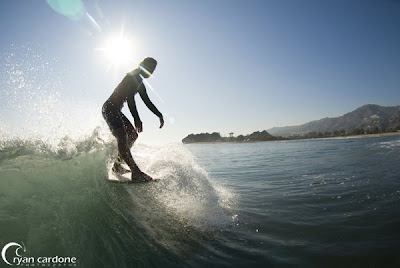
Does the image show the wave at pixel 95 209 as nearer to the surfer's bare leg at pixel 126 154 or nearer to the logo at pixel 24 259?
the logo at pixel 24 259

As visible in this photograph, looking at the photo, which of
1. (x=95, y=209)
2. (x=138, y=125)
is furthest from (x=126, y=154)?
(x=95, y=209)

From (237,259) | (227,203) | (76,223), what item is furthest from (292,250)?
(76,223)

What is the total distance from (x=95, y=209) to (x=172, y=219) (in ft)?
4.34

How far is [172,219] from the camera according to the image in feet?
14.5

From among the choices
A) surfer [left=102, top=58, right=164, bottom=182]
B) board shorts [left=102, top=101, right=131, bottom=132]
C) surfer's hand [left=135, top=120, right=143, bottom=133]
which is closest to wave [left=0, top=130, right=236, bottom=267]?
surfer [left=102, top=58, right=164, bottom=182]

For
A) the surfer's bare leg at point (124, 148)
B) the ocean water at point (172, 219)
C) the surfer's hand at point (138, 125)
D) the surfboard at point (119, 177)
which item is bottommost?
the ocean water at point (172, 219)

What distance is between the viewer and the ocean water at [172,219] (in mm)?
2957

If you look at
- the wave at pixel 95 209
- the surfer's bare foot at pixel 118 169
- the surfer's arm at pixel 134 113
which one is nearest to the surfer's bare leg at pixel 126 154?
the wave at pixel 95 209

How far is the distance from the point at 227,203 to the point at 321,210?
197 centimetres

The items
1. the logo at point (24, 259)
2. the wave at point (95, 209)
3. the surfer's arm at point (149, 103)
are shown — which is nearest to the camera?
the logo at point (24, 259)

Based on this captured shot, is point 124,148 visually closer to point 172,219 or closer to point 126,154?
point 126,154

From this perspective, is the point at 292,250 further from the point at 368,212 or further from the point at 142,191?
the point at 142,191

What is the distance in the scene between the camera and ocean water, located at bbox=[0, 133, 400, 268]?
2.96 metres

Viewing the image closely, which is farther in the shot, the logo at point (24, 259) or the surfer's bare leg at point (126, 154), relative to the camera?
the surfer's bare leg at point (126, 154)
